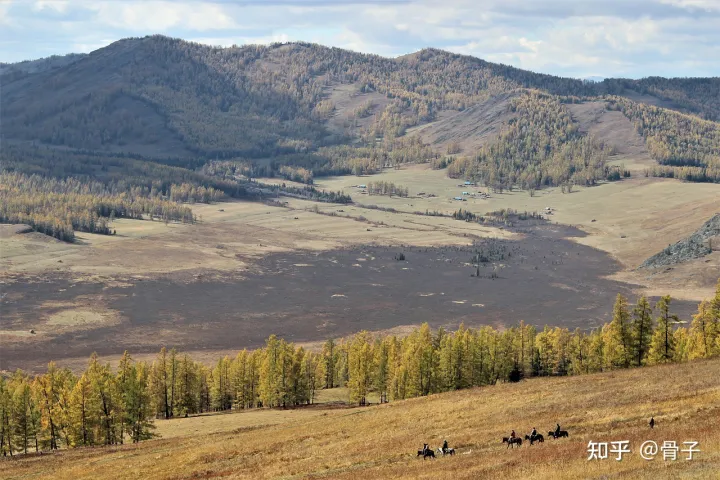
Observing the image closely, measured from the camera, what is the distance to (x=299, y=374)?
105 m

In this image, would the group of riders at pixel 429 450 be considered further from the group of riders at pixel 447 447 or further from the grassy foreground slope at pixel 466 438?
the grassy foreground slope at pixel 466 438

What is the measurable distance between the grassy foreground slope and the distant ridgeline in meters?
9.34

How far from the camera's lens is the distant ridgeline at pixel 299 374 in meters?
88.9

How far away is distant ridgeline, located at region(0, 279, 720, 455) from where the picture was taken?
88.9 m

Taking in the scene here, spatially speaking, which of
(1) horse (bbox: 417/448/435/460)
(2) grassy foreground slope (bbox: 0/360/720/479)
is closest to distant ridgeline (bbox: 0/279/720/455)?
(2) grassy foreground slope (bbox: 0/360/720/479)

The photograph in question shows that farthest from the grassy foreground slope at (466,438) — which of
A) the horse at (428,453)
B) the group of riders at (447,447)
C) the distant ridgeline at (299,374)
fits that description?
the distant ridgeline at (299,374)

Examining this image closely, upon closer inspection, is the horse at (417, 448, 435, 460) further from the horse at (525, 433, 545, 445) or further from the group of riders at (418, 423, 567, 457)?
the horse at (525, 433, 545, 445)

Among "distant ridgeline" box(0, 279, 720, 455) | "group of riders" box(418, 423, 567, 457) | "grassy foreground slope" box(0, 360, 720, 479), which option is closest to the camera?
"grassy foreground slope" box(0, 360, 720, 479)

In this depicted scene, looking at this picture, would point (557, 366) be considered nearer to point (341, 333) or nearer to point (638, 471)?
point (341, 333)

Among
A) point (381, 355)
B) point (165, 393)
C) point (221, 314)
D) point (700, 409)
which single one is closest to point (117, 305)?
point (221, 314)

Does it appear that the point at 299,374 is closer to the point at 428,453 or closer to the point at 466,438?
the point at 466,438

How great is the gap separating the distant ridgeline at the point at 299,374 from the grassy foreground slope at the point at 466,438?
30.6ft

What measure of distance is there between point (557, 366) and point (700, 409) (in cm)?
6733

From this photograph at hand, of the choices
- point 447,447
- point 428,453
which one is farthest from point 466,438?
point 428,453
